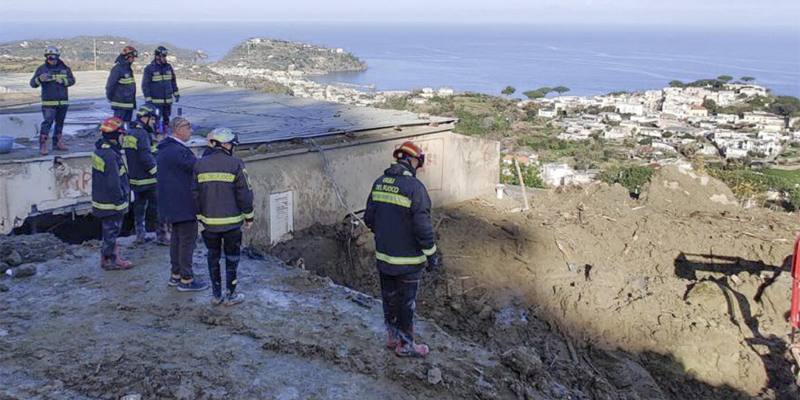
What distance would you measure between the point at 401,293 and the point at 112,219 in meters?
3.37

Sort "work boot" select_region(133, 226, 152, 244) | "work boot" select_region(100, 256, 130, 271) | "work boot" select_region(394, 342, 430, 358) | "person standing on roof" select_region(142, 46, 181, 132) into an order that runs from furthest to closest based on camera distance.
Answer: "person standing on roof" select_region(142, 46, 181, 132) → "work boot" select_region(133, 226, 152, 244) → "work boot" select_region(100, 256, 130, 271) → "work boot" select_region(394, 342, 430, 358)

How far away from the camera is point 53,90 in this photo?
9.71 metres

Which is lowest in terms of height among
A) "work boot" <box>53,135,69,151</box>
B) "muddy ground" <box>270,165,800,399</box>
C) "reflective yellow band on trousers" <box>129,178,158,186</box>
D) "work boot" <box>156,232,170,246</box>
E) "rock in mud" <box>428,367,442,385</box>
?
"muddy ground" <box>270,165,800,399</box>

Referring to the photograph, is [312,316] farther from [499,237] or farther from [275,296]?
[499,237]

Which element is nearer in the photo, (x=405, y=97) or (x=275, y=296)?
(x=275, y=296)

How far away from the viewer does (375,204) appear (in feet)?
18.9

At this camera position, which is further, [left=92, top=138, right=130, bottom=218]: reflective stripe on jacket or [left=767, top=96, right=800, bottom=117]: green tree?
[left=767, top=96, right=800, bottom=117]: green tree

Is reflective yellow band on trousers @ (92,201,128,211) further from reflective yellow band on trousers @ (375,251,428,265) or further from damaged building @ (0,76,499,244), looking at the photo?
reflective yellow band on trousers @ (375,251,428,265)

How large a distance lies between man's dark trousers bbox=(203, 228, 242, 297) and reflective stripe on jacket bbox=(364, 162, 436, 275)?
149cm

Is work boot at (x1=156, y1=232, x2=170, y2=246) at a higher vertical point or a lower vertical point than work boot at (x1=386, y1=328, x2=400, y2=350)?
higher

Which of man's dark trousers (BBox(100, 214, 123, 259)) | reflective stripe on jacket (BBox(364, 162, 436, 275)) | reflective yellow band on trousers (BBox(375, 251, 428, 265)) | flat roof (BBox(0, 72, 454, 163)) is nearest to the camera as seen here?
reflective stripe on jacket (BBox(364, 162, 436, 275))

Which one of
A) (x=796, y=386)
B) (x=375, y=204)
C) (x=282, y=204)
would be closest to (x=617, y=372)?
(x=796, y=386)

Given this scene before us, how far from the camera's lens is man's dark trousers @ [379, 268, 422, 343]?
19.0 feet

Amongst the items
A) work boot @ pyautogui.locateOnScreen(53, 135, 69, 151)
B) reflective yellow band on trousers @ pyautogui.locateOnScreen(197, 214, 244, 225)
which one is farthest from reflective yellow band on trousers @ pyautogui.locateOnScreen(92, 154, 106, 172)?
work boot @ pyautogui.locateOnScreen(53, 135, 69, 151)
